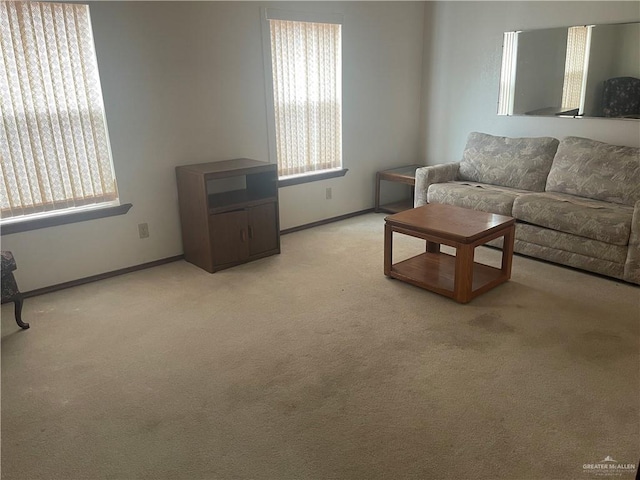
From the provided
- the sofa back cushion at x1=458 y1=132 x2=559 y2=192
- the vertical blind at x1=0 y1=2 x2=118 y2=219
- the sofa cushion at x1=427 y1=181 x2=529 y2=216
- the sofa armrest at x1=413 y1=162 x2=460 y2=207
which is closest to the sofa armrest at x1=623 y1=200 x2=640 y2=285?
the sofa cushion at x1=427 y1=181 x2=529 y2=216

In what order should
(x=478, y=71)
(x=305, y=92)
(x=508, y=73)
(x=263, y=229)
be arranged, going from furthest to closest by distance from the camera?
(x=478, y=71)
(x=508, y=73)
(x=305, y=92)
(x=263, y=229)

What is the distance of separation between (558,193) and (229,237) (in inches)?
105

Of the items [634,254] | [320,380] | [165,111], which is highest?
[165,111]

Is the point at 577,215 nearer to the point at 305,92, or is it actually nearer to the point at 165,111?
the point at 305,92

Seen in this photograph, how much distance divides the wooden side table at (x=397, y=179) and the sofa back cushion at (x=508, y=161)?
0.51 metres

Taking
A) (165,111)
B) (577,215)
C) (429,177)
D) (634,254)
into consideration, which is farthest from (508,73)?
(165,111)

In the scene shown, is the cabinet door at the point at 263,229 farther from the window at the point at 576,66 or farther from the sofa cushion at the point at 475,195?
the window at the point at 576,66

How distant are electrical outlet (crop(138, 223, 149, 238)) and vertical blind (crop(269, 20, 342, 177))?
131 cm

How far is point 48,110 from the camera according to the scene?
10.8 feet

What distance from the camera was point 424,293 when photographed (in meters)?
3.33

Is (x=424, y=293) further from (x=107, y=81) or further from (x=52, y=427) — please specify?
(x=107, y=81)

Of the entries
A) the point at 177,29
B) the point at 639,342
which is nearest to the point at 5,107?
the point at 177,29

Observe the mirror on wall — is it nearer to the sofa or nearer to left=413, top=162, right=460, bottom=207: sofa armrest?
the sofa

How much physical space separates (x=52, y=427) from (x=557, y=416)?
2.13 metres
